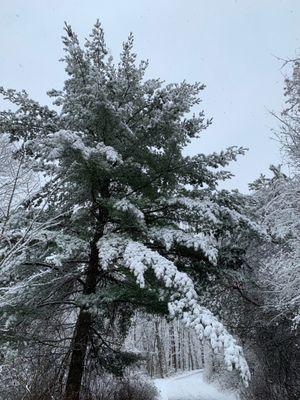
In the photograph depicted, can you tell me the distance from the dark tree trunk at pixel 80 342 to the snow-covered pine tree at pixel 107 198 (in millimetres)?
23

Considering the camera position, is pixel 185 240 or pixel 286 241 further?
pixel 286 241

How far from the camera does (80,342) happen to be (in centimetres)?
798

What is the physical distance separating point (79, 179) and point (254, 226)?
4.00m

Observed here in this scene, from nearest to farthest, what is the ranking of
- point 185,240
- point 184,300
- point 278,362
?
point 184,300 < point 185,240 < point 278,362

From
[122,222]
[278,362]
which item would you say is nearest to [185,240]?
[122,222]

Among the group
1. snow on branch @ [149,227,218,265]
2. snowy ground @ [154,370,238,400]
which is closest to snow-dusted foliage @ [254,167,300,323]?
snow on branch @ [149,227,218,265]

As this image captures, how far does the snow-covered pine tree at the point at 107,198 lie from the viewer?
24.3 feet

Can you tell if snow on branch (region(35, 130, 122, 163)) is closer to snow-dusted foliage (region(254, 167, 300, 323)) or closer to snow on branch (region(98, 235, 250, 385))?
snow on branch (region(98, 235, 250, 385))

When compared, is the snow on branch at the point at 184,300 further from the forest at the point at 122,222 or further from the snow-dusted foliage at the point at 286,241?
the snow-dusted foliage at the point at 286,241

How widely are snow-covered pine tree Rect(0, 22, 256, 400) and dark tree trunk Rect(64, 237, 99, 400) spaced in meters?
0.02

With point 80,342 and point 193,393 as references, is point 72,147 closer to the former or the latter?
point 80,342

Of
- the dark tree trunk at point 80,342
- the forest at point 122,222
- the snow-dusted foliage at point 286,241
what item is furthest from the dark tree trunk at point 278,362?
the dark tree trunk at point 80,342

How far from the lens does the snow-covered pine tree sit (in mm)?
7406

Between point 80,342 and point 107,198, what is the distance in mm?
3179
